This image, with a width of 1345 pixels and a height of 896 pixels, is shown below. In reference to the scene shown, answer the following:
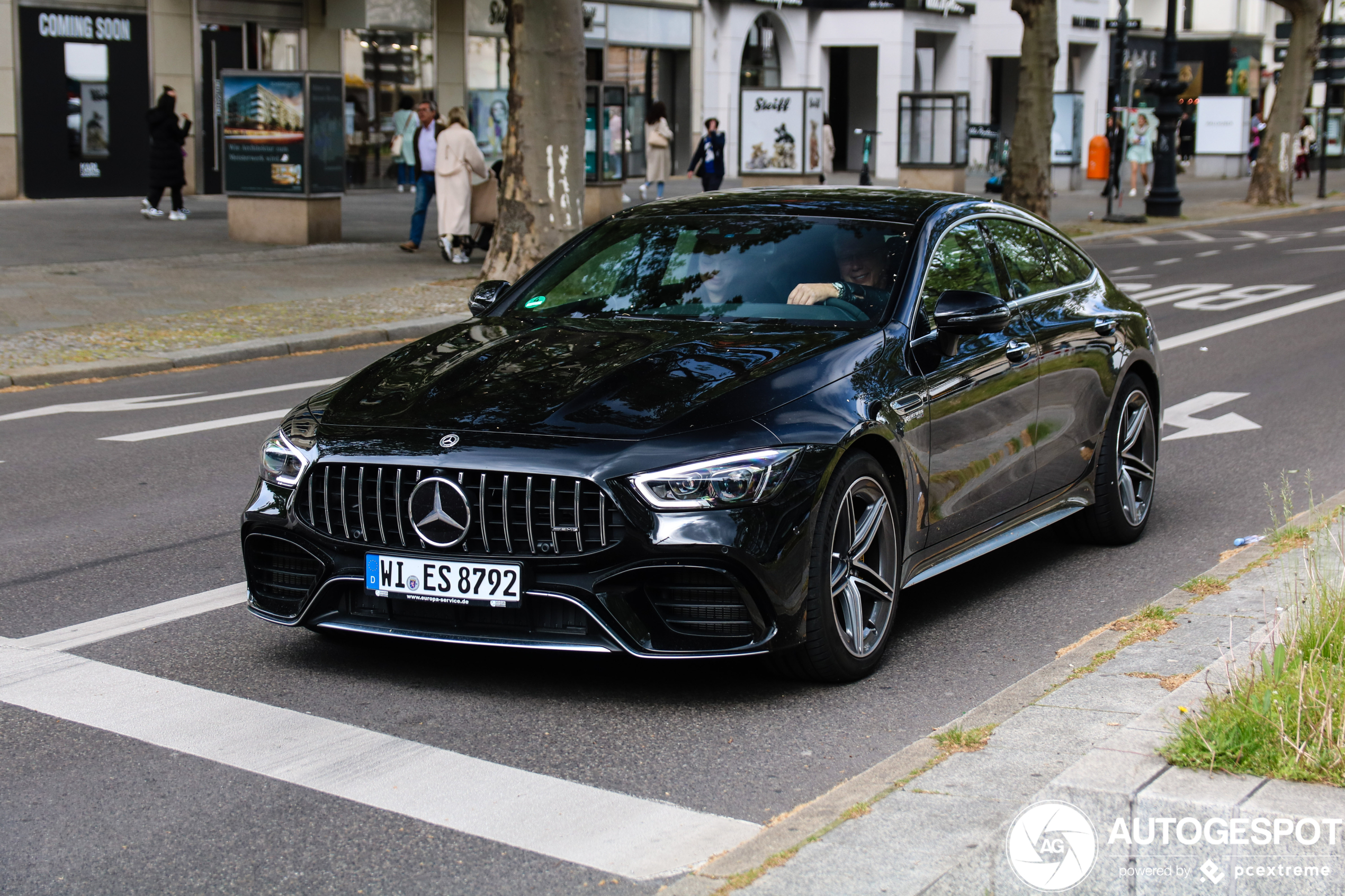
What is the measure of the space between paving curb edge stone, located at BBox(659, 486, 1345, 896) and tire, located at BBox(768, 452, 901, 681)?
46 cm

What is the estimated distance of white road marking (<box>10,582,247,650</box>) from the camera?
566 cm

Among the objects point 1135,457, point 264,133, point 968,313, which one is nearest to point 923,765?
point 968,313

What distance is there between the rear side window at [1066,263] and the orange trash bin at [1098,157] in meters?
35.7

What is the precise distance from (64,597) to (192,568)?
0.60 meters

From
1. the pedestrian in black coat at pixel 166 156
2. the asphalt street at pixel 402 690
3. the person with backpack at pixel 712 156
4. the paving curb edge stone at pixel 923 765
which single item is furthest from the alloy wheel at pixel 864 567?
the person with backpack at pixel 712 156

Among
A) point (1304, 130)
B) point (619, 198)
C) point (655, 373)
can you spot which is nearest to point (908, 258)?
point (655, 373)

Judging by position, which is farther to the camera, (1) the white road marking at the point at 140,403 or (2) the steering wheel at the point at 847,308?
(1) the white road marking at the point at 140,403

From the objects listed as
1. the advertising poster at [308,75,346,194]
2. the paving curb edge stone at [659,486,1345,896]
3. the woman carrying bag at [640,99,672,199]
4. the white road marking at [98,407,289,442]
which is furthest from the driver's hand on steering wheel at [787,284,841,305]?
the woman carrying bag at [640,99,672,199]

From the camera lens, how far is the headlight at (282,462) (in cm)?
517

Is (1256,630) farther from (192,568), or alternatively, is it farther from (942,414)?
(192,568)

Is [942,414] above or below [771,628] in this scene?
above

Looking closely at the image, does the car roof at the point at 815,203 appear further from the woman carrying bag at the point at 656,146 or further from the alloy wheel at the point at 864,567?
the woman carrying bag at the point at 656,146

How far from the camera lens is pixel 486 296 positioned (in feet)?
22.0

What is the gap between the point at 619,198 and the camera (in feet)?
87.5
